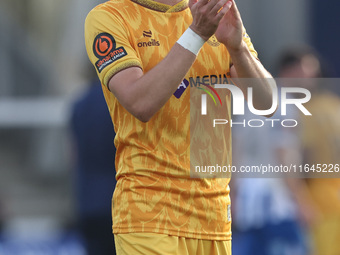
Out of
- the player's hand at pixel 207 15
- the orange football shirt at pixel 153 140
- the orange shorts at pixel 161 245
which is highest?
the player's hand at pixel 207 15

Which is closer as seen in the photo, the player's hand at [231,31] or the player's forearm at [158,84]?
the player's forearm at [158,84]

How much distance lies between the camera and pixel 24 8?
923 centimetres

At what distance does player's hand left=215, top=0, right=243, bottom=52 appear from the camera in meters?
2.94

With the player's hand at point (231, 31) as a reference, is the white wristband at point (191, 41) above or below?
below

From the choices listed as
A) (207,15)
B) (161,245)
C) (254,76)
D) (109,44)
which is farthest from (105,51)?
(161,245)

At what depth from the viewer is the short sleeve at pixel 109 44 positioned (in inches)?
114

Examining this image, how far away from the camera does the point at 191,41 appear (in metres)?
2.77

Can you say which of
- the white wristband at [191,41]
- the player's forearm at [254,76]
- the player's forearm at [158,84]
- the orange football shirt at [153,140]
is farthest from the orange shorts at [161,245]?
the white wristband at [191,41]

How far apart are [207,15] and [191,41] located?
117mm

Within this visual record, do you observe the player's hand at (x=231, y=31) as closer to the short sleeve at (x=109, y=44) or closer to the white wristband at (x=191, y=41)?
the white wristband at (x=191, y=41)

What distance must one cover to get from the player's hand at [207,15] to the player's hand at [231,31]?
135mm

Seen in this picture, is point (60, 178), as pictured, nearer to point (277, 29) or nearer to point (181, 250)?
point (277, 29)

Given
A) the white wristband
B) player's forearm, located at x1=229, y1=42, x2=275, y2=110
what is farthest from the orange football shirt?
the white wristband

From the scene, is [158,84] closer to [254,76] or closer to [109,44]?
[109,44]
